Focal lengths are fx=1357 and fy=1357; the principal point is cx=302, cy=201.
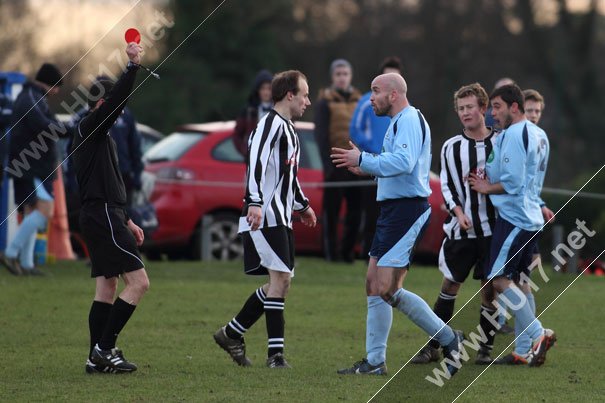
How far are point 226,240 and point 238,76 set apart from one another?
835 inches

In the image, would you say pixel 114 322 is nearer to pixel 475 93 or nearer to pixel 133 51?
pixel 133 51

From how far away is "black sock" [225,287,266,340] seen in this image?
30.7 feet

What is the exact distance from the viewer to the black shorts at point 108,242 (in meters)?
8.95

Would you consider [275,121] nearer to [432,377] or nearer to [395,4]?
[432,377]

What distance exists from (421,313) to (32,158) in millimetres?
6522

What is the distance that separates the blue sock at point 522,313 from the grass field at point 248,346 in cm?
25

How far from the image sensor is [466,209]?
32.6 feet

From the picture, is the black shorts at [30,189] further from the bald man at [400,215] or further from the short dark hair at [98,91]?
the bald man at [400,215]

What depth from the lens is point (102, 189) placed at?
354 inches

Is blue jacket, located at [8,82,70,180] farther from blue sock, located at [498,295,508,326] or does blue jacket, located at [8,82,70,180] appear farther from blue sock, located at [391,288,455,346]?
blue sock, located at [391,288,455,346]

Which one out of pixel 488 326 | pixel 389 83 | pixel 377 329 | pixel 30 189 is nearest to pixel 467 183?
pixel 488 326

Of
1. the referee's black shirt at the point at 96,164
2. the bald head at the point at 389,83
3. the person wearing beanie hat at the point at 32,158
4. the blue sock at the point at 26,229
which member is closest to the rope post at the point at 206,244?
the person wearing beanie hat at the point at 32,158

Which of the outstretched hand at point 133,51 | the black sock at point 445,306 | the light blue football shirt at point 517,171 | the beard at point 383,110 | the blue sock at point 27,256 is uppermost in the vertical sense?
the outstretched hand at point 133,51

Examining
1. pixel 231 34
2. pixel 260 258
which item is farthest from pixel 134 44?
pixel 231 34
